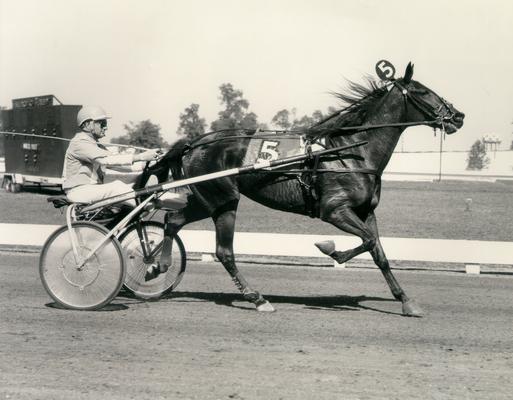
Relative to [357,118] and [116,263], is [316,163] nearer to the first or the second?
[357,118]

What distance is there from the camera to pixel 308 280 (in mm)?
9703

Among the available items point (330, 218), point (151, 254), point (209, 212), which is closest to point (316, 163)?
point (330, 218)

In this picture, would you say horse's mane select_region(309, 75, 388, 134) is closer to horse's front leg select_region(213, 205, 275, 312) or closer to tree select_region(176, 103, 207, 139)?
horse's front leg select_region(213, 205, 275, 312)

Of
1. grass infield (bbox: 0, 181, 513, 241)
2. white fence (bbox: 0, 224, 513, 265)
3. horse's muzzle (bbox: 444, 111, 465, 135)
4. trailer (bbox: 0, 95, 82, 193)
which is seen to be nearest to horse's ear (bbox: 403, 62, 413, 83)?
horse's muzzle (bbox: 444, 111, 465, 135)

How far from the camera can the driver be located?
287 inches

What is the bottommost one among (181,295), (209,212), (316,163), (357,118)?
(181,295)

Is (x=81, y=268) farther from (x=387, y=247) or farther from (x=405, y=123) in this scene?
(x=387, y=247)

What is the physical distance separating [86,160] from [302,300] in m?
2.68

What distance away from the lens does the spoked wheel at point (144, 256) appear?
7.94 m

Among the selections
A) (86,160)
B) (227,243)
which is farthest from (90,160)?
(227,243)

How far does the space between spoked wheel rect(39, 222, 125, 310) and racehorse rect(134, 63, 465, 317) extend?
793 mm

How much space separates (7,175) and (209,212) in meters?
24.6

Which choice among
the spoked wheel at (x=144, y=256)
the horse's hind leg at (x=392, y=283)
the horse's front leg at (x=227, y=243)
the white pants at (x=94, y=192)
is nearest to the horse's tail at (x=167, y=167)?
the spoked wheel at (x=144, y=256)

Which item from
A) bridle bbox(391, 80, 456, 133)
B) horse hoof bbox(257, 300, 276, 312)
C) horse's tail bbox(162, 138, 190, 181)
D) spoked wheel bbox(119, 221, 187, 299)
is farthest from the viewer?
horse's tail bbox(162, 138, 190, 181)
